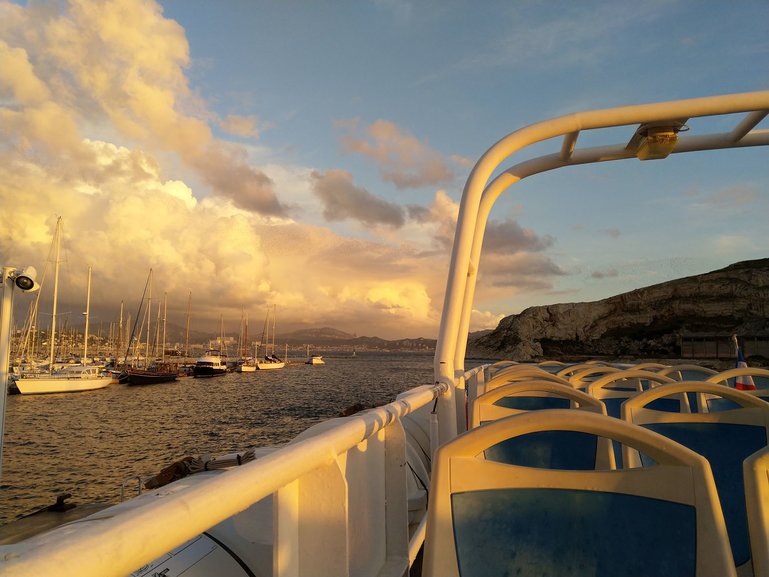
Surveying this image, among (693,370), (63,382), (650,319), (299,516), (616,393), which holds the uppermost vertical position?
(650,319)

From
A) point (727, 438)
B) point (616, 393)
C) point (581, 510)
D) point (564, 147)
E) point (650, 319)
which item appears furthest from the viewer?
point (650, 319)

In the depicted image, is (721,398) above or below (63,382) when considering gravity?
above

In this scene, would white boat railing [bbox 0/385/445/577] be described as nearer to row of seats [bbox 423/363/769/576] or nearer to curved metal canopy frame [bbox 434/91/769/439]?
row of seats [bbox 423/363/769/576]

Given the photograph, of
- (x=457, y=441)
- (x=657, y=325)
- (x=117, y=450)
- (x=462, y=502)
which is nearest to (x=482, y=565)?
(x=462, y=502)

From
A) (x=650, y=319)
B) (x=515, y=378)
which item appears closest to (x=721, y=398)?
(x=515, y=378)

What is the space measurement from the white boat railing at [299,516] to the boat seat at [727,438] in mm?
1184

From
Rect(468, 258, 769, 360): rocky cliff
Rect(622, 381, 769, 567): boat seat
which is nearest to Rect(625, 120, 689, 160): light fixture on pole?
Rect(622, 381, 769, 567): boat seat

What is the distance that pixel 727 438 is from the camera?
2520mm

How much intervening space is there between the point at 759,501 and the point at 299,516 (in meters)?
1.43

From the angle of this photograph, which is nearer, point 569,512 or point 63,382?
point 569,512

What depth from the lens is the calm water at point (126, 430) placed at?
23.9 m

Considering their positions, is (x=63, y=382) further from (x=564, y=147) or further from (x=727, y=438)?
(x=727, y=438)

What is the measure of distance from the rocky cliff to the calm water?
46.0 metres

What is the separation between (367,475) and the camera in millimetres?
2402
